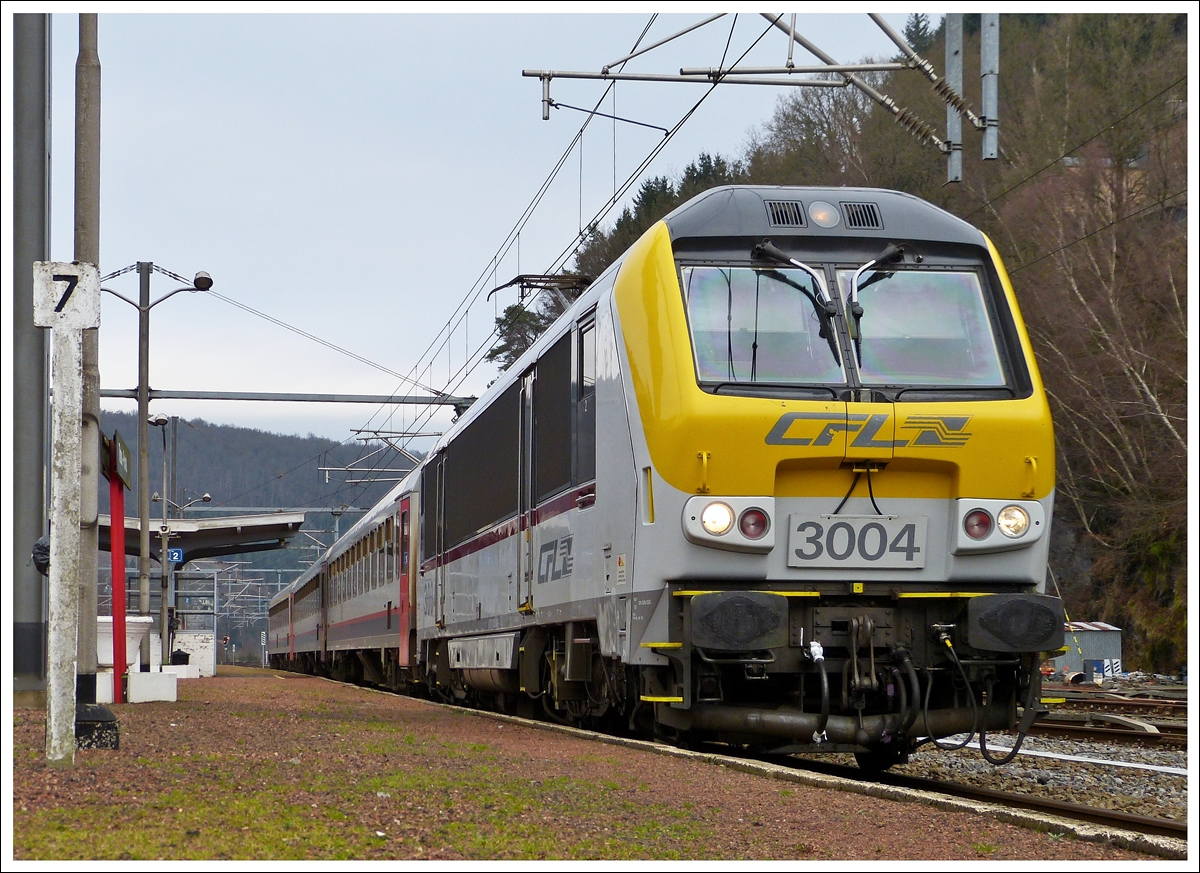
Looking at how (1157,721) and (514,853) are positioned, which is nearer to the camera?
(514,853)

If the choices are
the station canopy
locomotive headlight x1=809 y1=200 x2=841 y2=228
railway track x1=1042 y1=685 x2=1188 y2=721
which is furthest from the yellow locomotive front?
the station canopy

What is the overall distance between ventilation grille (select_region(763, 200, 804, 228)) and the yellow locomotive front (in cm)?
4

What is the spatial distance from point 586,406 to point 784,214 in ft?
6.92

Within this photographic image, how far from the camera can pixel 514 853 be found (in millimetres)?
5562

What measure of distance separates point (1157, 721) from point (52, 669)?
10912mm

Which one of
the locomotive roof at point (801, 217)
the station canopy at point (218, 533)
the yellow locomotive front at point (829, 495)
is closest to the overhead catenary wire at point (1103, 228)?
the station canopy at point (218, 533)

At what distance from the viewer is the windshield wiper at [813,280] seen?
891 cm

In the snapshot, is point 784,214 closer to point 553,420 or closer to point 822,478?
point 822,478

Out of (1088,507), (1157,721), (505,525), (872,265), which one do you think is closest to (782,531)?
(872,265)

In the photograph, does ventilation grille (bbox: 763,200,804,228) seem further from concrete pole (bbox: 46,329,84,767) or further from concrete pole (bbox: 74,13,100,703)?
concrete pole (bbox: 74,13,100,703)

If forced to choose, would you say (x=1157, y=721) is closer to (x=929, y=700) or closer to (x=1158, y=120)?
(x=929, y=700)

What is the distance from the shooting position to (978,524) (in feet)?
28.5

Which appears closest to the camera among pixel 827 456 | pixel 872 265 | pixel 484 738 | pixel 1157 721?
pixel 827 456

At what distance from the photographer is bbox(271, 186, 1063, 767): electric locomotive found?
333 inches
